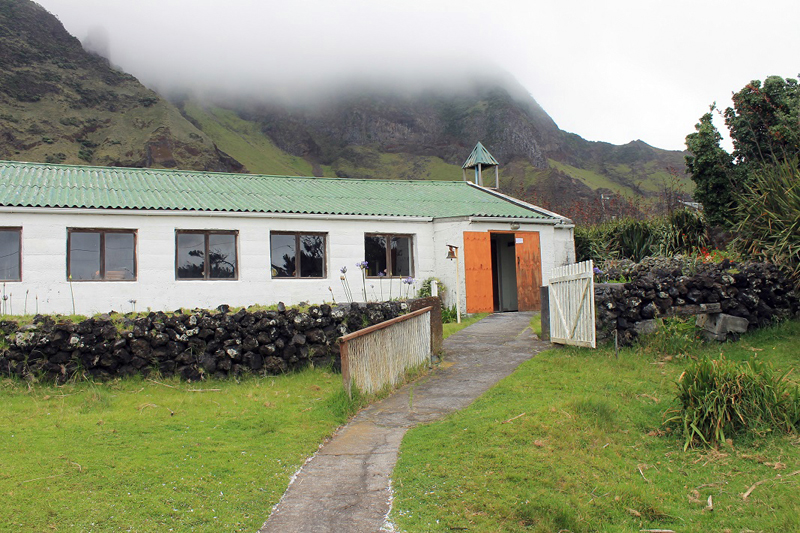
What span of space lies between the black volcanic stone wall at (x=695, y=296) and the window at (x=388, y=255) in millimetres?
8799

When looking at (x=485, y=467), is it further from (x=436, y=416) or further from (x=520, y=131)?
(x=520, y=131)

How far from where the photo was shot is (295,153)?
112438mm

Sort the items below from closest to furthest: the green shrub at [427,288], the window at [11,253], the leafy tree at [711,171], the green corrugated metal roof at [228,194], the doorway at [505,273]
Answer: the window at [11,253] → the leafy tree at [711,171] → the green corrugated metal roof at [228,194] → the green shrub at [427,288] → the doorway at [505,273]

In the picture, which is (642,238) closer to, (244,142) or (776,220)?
(776,220)

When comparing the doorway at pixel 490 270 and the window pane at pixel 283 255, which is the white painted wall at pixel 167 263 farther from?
the doorway at pixel 490 270

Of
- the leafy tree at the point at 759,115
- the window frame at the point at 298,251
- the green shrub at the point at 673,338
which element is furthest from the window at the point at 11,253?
the leafy tree at the point at 759,115

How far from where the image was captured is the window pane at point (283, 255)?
18406mm

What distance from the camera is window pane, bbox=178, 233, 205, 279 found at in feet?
57.2

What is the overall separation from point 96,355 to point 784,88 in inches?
620

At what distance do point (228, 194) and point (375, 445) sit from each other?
44.8ft

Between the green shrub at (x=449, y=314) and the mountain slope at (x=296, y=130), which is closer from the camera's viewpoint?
the green shrub at (x=449, y=314)

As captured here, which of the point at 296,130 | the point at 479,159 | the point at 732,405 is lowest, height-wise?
the point at 732,405

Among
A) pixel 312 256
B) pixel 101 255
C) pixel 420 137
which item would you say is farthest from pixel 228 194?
pixel 420 137

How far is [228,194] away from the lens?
19484 millimetres
